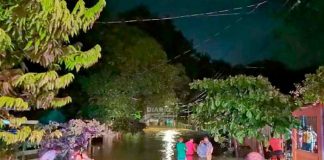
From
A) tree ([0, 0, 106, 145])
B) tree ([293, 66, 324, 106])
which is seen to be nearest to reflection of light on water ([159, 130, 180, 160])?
tree ([293, 66, 324, 106])

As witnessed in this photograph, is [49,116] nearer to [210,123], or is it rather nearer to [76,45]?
[210,123]

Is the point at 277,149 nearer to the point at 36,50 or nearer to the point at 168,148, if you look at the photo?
the point at 36,50

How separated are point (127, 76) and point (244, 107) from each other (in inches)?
1256

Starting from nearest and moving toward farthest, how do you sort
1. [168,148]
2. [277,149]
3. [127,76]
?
1. [277,149]
2. [168,148]
3. [127,76]

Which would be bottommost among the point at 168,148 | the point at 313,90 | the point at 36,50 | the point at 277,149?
the point at 168,148

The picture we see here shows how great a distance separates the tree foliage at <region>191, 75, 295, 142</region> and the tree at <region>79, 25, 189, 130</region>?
2872cm

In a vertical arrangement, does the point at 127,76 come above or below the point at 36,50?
above

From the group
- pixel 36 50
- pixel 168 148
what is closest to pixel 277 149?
pixel 36 50

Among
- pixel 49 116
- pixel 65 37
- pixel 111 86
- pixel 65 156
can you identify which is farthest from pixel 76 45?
pixel 111 86

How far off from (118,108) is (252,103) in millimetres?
32319

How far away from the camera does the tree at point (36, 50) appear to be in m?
6.42

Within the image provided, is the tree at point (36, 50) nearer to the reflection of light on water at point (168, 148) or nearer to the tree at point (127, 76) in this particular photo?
the reflection of light on water at point (168, 148)

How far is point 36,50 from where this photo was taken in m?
6.81

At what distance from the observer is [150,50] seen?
44.1 m
